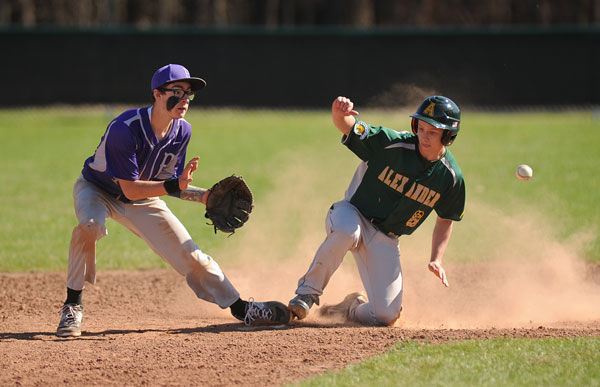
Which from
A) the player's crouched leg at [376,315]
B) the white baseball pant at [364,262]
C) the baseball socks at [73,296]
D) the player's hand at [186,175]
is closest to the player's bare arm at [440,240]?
the white baseball pant at [364,262]

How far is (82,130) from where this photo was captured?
61.2 ft

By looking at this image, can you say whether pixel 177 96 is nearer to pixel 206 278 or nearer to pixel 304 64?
pixel 206 278

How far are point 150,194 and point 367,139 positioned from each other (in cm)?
158

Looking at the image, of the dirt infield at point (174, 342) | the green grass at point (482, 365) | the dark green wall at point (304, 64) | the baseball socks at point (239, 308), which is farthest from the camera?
the dark green wall at point (304, 64)

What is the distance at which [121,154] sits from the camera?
5141 millimetres

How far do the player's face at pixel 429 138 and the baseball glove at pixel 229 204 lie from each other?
1322 mm

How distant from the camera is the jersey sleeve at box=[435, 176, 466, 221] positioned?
18.2 feet

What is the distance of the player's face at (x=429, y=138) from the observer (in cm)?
535

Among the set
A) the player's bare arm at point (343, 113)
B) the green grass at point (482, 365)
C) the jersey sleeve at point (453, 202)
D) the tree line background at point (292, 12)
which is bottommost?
the green grass at point (482, 365)

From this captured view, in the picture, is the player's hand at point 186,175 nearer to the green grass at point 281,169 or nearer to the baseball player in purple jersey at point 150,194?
the baseball player in purple jersey at point 150,194

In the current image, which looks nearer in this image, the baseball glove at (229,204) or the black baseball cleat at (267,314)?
the black baseball cleat at (267,314)

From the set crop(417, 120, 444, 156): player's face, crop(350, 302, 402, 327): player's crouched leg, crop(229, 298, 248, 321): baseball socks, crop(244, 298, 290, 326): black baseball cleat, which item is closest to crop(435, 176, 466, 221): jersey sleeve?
crop(417, 120, 444, 156): player's face

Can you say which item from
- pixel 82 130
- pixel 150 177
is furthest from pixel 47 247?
pixel 82 130

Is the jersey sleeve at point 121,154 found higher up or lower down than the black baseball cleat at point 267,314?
higher up
